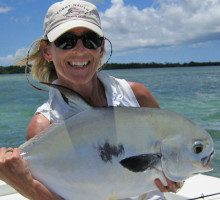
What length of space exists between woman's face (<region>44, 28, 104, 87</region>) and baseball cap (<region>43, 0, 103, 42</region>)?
2.0 inches

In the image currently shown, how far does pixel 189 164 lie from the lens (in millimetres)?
1500

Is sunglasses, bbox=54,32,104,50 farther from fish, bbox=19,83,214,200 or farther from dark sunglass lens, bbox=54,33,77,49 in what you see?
fish, bbox=19,83,214,200

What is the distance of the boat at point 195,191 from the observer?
2.58 metres

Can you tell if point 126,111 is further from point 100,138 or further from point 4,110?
point 4,110

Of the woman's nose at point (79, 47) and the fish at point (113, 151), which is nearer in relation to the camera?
the fish at point (113, 151)

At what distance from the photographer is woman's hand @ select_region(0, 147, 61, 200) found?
165 cm

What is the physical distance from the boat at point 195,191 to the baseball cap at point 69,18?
154 cm

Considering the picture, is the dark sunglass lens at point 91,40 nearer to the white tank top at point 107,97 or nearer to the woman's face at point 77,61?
the woman's face at point 77,61

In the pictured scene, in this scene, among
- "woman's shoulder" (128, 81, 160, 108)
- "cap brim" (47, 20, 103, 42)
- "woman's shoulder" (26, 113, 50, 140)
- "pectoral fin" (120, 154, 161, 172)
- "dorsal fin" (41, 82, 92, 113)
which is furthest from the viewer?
"woman's shoulder" (128, 81, 160, 108)

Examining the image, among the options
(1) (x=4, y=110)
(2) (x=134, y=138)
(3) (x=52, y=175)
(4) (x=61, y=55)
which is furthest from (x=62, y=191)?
(1) (x=4, y=110)

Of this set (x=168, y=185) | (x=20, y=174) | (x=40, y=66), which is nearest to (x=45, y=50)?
(x=40, y=66)

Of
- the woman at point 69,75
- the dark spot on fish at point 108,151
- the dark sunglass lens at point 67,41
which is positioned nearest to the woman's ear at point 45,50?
the woman at point 69,75

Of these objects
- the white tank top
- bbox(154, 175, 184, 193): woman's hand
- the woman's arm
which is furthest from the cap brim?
bbox(154, 175, 184, 193): woman's hand

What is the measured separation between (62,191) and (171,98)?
13.6 metres
